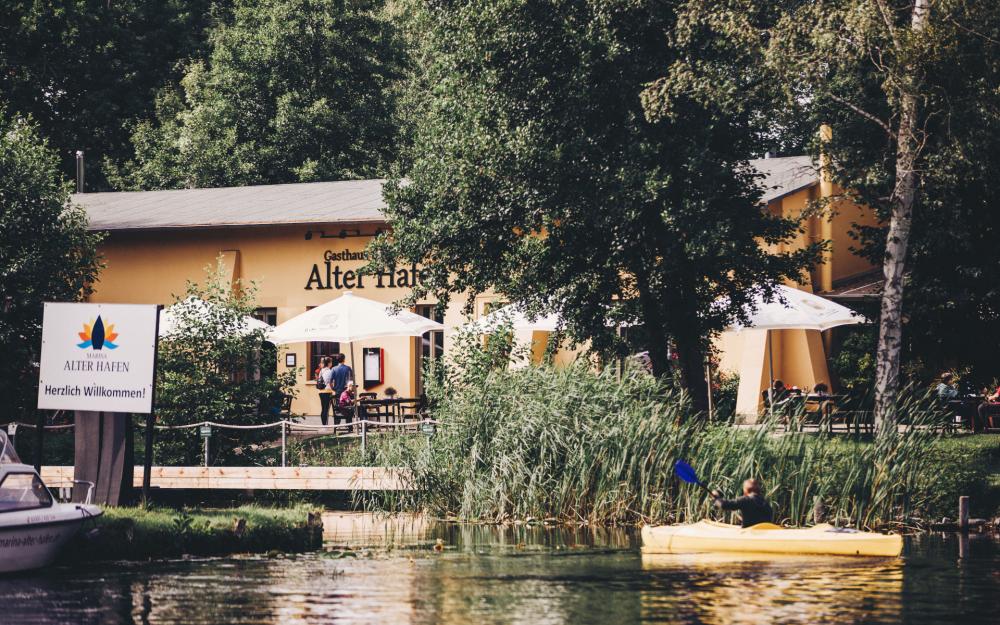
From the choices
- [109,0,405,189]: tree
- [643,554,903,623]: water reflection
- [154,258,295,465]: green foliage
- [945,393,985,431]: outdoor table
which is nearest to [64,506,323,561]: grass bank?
[643,554,903,623]: water reflection

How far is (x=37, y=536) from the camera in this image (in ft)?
55.3

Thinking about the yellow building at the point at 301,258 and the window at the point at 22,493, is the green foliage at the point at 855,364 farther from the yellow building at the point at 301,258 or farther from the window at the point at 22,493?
the window at the point at 22,493

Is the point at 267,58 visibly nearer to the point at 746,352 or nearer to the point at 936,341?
the point at 746,352

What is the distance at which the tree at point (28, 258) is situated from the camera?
2900 cm

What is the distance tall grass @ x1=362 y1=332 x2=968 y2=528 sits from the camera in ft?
68.0

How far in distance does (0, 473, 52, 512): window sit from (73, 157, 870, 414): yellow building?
62.1 feet

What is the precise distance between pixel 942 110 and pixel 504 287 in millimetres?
8182

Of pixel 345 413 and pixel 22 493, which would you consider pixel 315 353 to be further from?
pixel 22 493

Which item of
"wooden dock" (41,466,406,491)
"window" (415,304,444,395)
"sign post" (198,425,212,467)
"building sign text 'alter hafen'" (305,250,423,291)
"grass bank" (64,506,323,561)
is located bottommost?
"grass bank" (64,506,323,561)

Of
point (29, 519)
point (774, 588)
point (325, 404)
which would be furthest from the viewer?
point (325, 404)

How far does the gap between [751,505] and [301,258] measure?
72.0ft

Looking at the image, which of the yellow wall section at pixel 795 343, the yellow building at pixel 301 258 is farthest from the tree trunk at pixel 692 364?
the yellow building at pixel 301 258

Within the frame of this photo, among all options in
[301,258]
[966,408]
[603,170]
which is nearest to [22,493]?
[603,170]

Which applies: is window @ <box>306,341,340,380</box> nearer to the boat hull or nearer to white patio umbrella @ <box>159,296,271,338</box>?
white patio umbrella @ <box>159,296,271,338</box>
